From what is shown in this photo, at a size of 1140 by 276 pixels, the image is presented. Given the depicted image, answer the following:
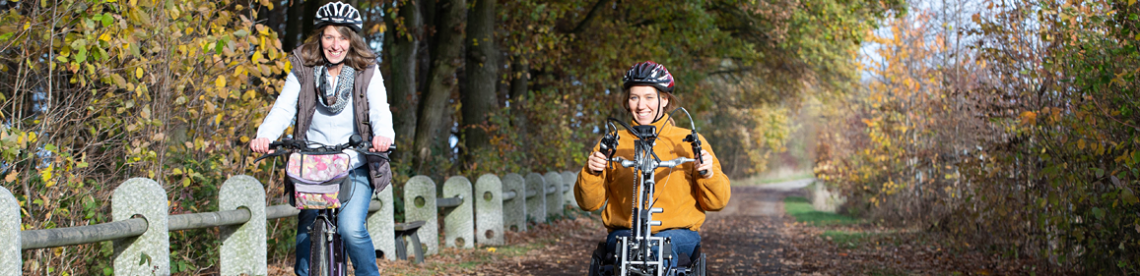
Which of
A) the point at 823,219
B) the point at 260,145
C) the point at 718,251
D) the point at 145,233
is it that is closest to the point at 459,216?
the point at 718,251

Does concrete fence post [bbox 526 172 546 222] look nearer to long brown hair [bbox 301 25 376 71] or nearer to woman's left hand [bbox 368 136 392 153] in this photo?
long brown hair [bbox 301 25 376 71]

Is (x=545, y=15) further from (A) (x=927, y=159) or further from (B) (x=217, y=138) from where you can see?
(B) (x=217, y=138)

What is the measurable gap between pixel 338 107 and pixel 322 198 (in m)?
0.53

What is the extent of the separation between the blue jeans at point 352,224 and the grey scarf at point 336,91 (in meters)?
0.31

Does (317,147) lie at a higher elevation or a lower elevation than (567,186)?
higher

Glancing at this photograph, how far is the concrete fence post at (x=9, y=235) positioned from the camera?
364 centimetres

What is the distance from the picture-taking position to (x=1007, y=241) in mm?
8008

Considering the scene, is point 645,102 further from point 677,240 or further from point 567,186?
point 567,186

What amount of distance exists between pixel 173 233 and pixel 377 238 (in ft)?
7.07

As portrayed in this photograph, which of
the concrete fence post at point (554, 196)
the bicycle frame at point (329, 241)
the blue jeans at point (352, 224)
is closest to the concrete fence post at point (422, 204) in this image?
the blue jeans at point (352, 224)

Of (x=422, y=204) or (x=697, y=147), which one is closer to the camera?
(x=697, y=147)

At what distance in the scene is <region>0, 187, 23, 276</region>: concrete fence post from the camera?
3637mm

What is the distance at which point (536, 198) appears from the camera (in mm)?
12828

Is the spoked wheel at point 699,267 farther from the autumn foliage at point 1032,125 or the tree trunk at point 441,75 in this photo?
the tree trunk at point 441,75
